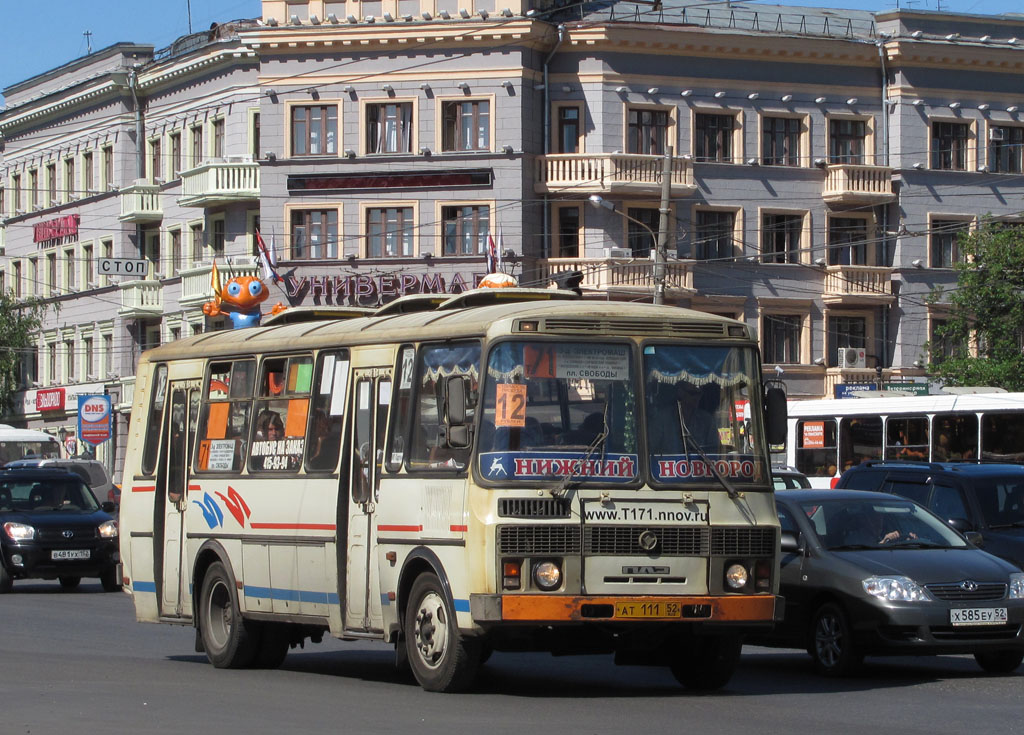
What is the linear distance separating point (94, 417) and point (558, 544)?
36615 millimetres

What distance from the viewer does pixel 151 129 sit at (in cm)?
6050

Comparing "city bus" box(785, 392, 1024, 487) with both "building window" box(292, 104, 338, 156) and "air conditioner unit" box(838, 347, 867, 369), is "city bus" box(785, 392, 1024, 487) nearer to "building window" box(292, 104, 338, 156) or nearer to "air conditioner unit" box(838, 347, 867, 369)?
"air conditioner unit" box(838, 347, 867, 369)

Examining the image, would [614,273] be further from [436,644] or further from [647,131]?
[436,644]

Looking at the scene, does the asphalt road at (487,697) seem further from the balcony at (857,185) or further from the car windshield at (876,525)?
the balcony at (857,185)

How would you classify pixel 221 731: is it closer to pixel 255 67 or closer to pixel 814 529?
pixel 814 529

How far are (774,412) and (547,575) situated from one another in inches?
82.7

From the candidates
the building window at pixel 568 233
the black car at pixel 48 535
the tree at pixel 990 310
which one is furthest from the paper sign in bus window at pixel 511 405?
the building window at pixel 568 233

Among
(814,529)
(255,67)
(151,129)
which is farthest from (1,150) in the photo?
(814,529)

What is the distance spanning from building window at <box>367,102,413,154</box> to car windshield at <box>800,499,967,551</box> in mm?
37498

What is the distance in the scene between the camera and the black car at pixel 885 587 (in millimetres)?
14695

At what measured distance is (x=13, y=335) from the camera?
214ft

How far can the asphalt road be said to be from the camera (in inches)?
449

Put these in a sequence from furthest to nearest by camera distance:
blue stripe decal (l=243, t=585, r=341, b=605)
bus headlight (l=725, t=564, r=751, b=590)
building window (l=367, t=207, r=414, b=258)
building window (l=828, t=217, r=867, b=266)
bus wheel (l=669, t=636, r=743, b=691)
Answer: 1. building window (l=828, t=217, r=867, b=266)
2. building window (l=367, t=207, r=414, b=258)
3. blue stripe decal (l=243, t=585, r=341, b=605)
4. bus wheel (l=669, t=636, r=743, b=691)
5. bus headlight (l=725, t=564, r=751, b=590)

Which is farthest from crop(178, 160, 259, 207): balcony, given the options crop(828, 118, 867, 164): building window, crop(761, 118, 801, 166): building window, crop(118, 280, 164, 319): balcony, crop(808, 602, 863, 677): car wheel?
crop(808, 602, 863, 677): car wheel
